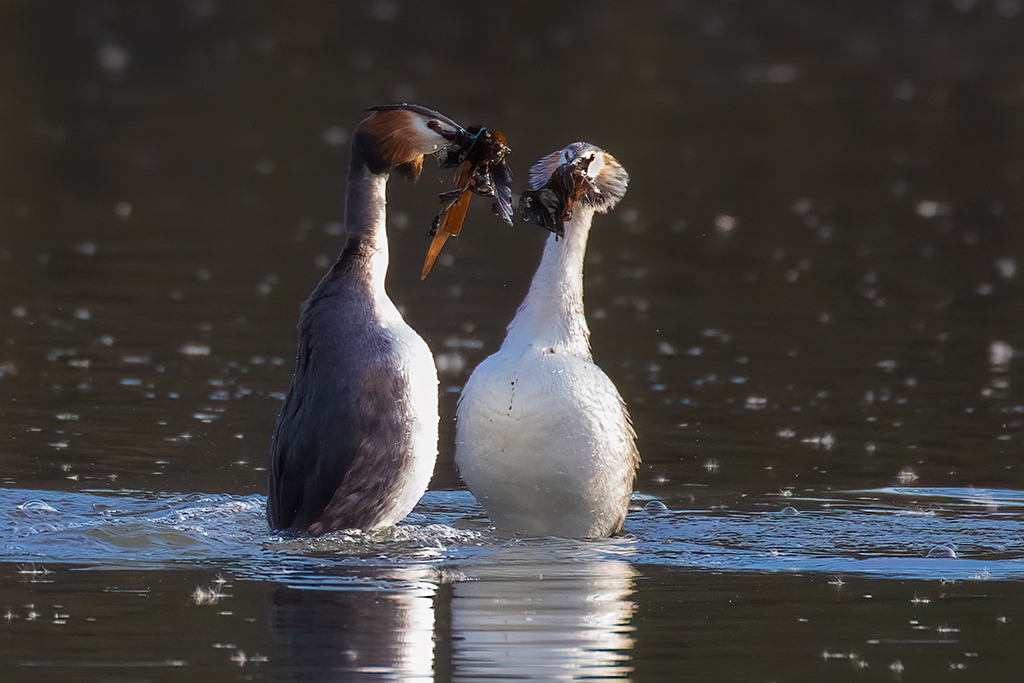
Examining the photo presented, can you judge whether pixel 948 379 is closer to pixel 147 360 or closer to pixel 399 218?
pixel 147 360

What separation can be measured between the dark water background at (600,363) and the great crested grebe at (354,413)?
0.85 feet

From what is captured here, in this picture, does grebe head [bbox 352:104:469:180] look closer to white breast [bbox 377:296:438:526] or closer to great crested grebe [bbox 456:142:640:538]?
great crested grebe [bbox 456:142:640:538]

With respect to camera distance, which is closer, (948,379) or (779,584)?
(779,584)

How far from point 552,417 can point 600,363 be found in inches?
194

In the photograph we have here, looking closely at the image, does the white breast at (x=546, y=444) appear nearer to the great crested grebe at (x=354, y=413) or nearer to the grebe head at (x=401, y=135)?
the great crested grebe at (x=354, y=413)

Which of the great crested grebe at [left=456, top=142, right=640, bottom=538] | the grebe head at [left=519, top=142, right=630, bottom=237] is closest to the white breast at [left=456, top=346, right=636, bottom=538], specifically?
the great crested grebe at [left=456, top=142, right=640, bottom=538]

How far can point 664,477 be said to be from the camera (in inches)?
402

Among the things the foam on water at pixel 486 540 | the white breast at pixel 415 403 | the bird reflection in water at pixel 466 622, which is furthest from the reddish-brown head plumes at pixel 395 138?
the bird reflection in water at pixel 466 622

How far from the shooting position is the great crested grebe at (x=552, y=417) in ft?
28.4

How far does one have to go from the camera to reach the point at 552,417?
8625 mm

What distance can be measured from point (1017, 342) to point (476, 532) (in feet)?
22.9

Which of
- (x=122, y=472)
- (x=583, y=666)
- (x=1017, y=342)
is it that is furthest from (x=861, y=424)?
(x=583, y=666)

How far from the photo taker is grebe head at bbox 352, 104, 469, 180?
8844mm

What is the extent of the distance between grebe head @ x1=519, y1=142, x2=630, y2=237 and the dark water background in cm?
161
